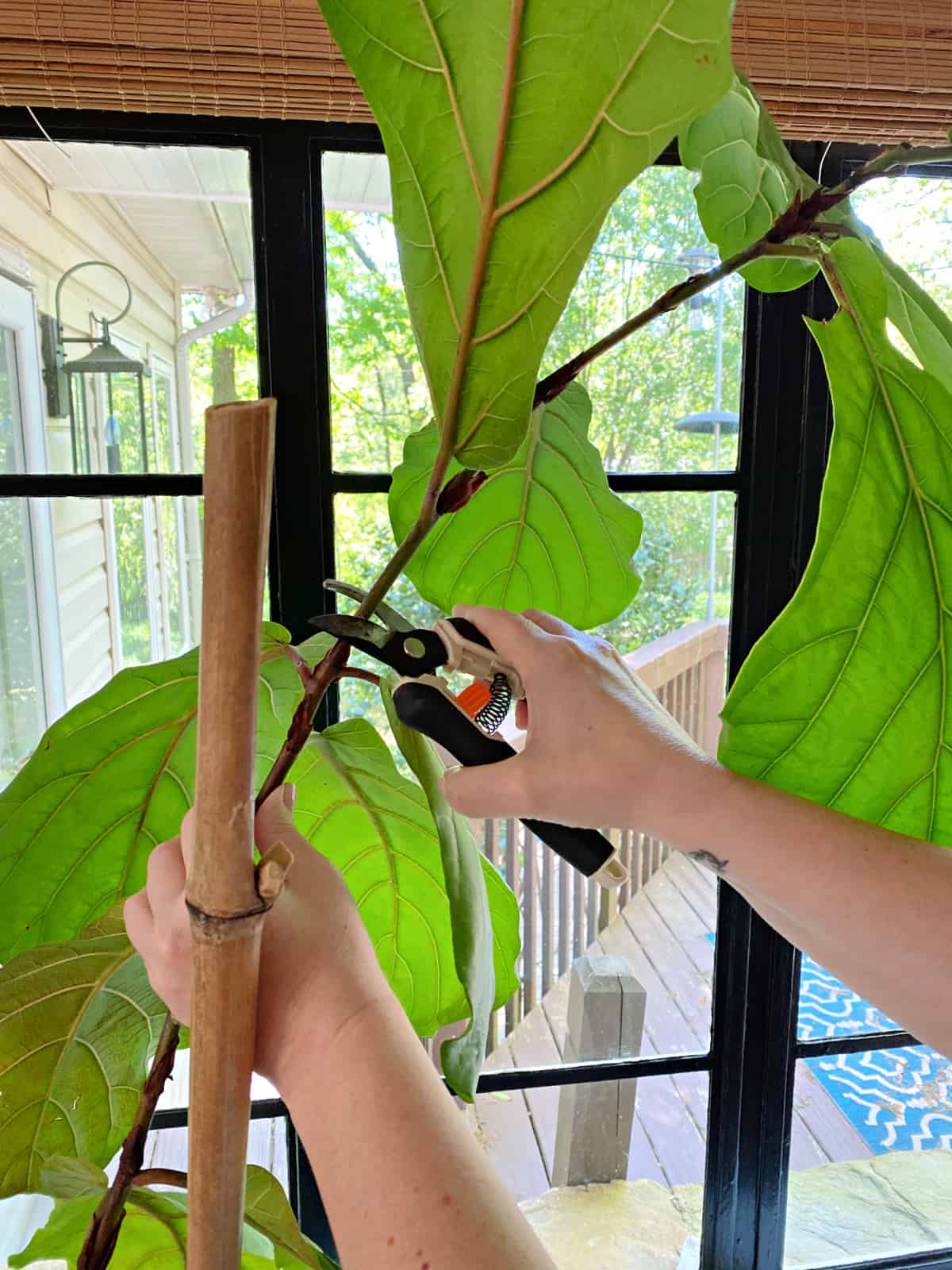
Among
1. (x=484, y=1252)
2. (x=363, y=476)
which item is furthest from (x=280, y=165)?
(x=484, y=1252)

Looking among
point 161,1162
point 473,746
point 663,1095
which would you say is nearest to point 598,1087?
point 663,1095

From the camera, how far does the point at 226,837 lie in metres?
0.31

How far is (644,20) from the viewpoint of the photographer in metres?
0.29

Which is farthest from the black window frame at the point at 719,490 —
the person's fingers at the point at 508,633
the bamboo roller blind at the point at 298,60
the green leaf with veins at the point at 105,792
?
the person's fingers at the point at 508,633

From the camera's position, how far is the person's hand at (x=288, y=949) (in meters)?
0.39

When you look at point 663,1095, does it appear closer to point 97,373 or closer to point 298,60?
point 97,373

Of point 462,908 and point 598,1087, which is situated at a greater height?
point 462,908

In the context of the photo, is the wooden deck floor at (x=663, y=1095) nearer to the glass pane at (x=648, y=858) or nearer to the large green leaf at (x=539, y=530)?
the glass pane at (x=648, y=858)

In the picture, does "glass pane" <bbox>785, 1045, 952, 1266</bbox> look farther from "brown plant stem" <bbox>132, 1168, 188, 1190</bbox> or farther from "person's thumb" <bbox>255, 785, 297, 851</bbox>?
"person's thumb" <bbox>255, 785, 297, 851</bbox>

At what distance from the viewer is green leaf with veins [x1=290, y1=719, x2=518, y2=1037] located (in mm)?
725

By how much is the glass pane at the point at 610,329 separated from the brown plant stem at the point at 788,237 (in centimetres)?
66

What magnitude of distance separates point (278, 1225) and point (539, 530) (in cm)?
54

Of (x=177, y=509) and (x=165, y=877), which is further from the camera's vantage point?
(x=177, y=509)

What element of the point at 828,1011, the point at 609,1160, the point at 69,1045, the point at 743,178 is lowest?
the point at 609,1160
